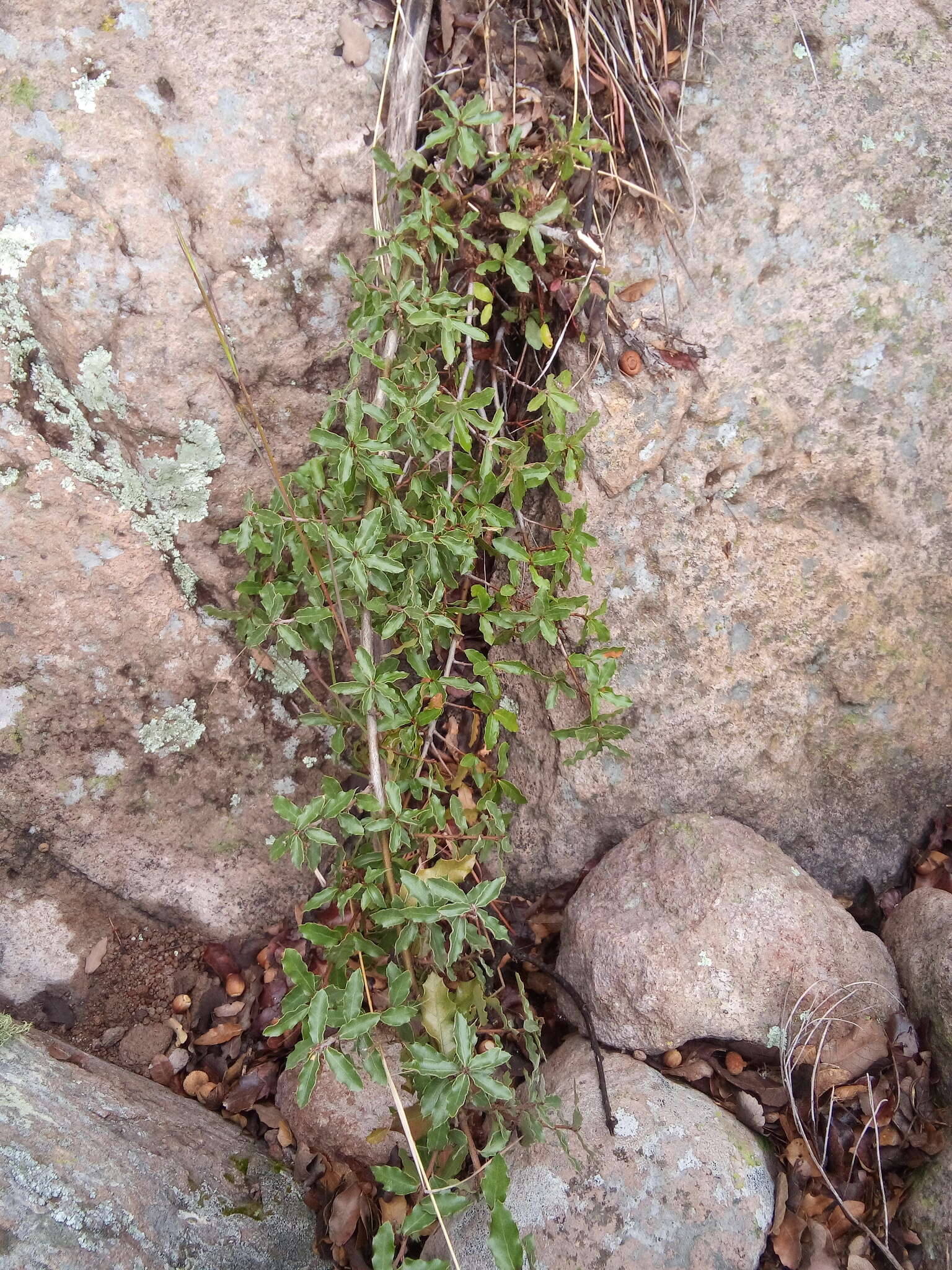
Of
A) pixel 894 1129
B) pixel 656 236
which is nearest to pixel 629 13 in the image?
pixel 656 236

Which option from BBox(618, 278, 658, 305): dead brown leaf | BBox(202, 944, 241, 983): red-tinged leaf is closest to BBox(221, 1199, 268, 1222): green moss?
BBox(202, 944, 241, 983): red-tinged leaf

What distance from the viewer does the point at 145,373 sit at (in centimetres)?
201

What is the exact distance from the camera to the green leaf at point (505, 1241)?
1462 millimetres

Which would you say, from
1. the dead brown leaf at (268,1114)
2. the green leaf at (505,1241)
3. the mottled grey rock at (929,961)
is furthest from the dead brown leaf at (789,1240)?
the dead brown leaf at (268,1114)

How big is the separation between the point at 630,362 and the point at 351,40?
3.48 ft

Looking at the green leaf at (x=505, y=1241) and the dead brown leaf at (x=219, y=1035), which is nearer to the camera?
the green leaf at (x=505, y=1241)

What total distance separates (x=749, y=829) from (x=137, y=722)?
1.69 metres

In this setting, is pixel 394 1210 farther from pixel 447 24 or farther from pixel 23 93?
pixel 447 24

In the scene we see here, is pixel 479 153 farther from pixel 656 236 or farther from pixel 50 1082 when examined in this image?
pixel 50 1082

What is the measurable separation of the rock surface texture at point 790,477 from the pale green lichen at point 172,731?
0.93 meters

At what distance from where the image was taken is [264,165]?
2.02 m

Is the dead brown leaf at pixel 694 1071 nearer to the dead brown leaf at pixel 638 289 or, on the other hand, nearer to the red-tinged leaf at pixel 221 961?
the red-tinged leaf at pixel 221 961

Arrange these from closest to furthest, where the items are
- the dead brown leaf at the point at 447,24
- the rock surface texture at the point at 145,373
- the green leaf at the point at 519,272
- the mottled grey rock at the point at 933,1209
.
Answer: the mottled grey rock at the point at 933,1209 < the rock surface texture at the point at 145,373 < the green leaf at the point at 519,272 < the dead brown leaf at the point at 447,24

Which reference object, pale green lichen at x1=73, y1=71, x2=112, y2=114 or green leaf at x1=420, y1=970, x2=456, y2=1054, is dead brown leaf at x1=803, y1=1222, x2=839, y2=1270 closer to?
green leaf at x1=420, y1=970, x2=456, y2=1054
